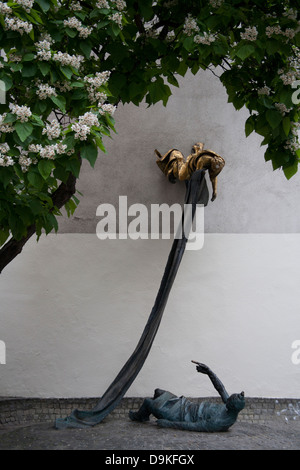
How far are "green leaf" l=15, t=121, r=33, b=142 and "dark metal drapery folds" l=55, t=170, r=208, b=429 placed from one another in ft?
A: 9.81

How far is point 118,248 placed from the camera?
25.3 ft

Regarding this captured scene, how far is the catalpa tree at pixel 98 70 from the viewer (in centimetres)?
416

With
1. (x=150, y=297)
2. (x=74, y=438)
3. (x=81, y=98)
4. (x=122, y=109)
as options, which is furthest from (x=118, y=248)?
(x=81, y=98)

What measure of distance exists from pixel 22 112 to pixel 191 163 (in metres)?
3.44

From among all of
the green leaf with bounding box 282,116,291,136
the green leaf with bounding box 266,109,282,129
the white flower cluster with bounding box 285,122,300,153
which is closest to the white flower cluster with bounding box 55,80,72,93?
the green leaf with bounding box 266,109,282,129

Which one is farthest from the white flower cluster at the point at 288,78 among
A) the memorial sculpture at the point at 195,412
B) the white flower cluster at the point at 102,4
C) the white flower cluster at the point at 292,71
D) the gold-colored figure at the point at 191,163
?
the memorial sculpture at the point at 195,412

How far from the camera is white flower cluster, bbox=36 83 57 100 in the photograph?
4262 mm

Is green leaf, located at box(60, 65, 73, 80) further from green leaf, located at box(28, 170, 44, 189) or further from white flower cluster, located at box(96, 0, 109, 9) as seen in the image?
green leaf, located at box(28, 170, 44, 189)

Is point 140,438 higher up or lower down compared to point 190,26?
lower down

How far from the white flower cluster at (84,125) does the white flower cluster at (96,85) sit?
0.91ft

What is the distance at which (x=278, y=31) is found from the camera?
4.62 metres

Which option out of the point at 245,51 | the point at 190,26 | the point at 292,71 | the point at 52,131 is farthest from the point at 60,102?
the point at 292,71

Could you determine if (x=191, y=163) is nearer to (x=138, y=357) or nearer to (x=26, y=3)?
(x=138, y=357)

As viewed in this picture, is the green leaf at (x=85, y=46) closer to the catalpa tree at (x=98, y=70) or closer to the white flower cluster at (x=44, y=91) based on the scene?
the catalpa tree at (x=98, y=70)
